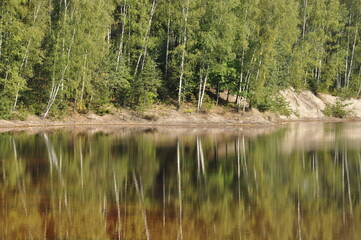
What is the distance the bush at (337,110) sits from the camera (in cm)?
6588

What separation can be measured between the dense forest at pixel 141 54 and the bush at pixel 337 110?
18.7ft

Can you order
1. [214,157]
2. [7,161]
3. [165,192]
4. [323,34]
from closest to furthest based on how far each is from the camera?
[165,192]
[7,161]
[214,157]
[323,34]

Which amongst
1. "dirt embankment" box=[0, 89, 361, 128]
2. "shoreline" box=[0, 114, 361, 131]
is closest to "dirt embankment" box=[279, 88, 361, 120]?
"dirt embankment" box=[0, 89, 361, 128]

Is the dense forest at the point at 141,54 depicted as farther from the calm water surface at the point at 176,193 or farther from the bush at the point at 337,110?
the calm water surface at the point at 176,193

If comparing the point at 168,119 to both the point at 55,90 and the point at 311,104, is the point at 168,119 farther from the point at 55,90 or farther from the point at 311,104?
the point at 311,104

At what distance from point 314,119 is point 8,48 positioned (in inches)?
1712

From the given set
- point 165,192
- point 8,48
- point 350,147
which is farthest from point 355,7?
point 165,192

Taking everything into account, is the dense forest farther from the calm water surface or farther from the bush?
the calm water surface

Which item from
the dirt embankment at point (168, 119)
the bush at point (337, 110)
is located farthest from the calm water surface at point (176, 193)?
the bush at point (337, 110)

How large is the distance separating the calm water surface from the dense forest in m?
17.5

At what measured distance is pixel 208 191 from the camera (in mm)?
14758

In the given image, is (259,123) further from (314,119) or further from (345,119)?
(345,119)

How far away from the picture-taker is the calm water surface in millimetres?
10523

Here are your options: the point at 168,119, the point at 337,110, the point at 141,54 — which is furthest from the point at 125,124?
the point at 337,110
